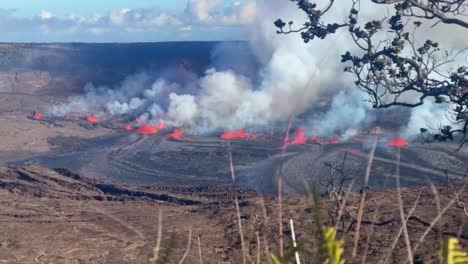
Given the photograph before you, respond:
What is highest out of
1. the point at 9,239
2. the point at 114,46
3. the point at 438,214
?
the point at 114,46

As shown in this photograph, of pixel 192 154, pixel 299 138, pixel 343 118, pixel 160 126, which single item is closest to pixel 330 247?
pixel 192 154

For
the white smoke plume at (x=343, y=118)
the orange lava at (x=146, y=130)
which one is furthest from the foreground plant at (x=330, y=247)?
the orange lava at (x=146, y=130)

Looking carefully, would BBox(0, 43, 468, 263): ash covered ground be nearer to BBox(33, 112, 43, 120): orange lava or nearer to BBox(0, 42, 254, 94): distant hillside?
BBox(33, 112, 43, 120): orange lava

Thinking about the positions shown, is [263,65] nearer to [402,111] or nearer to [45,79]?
[402,111]

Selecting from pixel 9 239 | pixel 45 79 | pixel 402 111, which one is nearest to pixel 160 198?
pixel 9 239

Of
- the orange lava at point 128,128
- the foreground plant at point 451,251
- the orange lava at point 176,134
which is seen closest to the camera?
the foreground plant at point 451,251

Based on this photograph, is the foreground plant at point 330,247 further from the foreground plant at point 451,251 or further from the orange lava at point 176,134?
the orange lava at point 176,134

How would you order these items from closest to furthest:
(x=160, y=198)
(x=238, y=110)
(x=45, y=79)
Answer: (x=160, y=198) < (x=238, y=110) < (x=45, y=79)

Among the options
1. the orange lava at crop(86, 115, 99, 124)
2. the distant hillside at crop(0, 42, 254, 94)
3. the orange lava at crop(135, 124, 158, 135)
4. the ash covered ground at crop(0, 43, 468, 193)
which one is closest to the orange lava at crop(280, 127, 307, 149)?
the ash covered ground at crop(0, 43, 468, 193)
